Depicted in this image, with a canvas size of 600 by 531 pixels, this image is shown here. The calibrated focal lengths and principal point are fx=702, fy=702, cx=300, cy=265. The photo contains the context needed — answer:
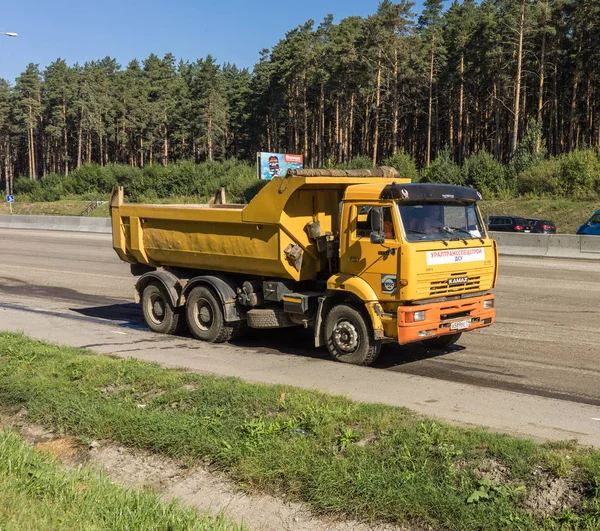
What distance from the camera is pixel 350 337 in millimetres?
10430

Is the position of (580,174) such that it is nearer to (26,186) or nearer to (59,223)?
(59,223)

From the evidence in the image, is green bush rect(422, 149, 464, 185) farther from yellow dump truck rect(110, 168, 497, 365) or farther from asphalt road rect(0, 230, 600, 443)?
yellow dump truck rect(110, 168, 497, 365)

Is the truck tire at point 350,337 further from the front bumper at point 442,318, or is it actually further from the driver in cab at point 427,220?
the driver in cab at point 427,220

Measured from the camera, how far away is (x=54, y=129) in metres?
107

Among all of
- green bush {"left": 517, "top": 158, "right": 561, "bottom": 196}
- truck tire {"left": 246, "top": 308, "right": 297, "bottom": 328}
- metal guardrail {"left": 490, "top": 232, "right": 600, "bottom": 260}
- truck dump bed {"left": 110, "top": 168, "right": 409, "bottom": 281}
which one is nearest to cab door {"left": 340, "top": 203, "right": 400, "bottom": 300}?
truck dump bed {"left": 110, "top": 168, "right": 409, "bottom": 281}

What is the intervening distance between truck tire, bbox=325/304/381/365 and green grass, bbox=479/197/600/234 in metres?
30.9

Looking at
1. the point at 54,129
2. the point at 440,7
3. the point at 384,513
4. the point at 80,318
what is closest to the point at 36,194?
the point at 54,129

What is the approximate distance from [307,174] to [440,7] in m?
68.0

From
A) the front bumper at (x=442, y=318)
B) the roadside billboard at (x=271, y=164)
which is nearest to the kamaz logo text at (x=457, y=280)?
the front bumper at (x=442, y=318)

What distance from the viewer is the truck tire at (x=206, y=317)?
39.7 feet

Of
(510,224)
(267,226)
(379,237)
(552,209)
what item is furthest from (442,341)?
(552,209)

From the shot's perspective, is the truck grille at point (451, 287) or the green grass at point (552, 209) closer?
the truck grille at point (451, 287)

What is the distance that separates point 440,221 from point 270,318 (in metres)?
3.20

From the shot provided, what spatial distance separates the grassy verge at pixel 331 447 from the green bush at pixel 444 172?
42734mm
